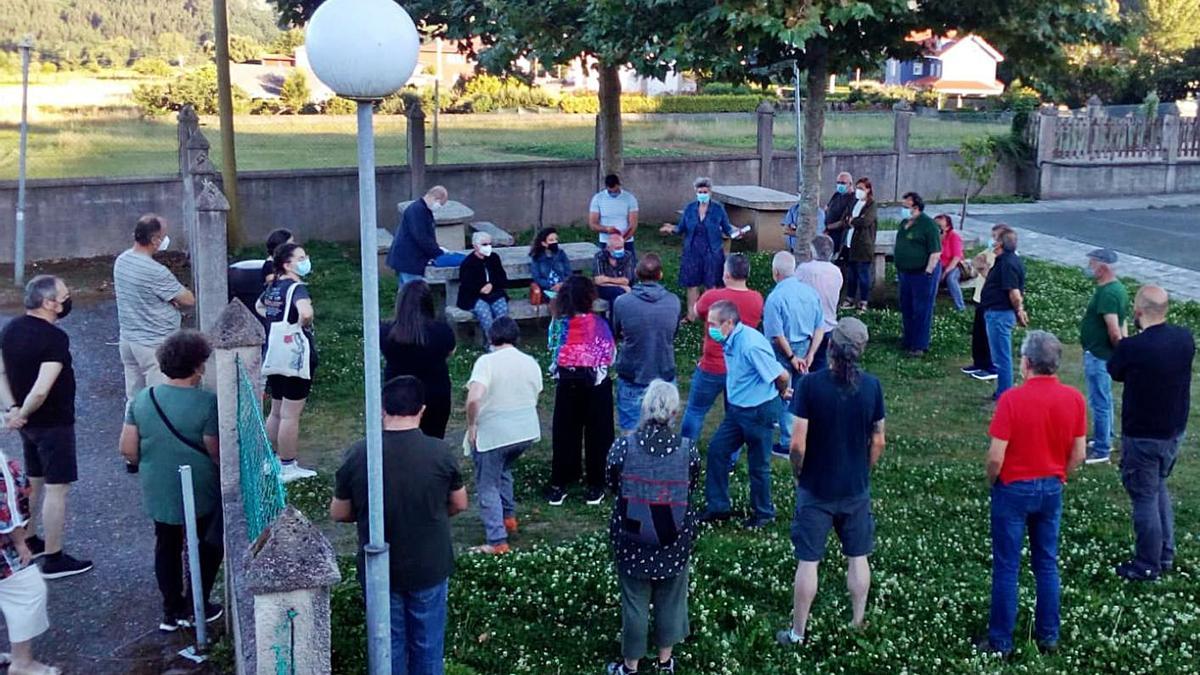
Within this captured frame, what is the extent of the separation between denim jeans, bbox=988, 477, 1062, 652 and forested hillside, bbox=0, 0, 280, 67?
58327 millimetres

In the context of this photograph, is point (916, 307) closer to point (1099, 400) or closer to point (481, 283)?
point (1099, 400)

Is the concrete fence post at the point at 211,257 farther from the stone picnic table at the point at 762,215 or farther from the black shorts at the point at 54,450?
the stone picnic table at the point at 762,215

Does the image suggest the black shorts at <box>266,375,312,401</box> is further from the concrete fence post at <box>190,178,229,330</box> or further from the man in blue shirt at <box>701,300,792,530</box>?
the man in blue shirt at <box>701,300,792,530</box>

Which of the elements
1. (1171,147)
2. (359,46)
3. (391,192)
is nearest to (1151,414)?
(359,46)

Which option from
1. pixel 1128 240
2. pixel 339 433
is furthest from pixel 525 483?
pixel 1128 240

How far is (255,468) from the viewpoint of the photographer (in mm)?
5285

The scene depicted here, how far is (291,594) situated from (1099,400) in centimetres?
727

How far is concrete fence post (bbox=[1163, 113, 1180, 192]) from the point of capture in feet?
85.0

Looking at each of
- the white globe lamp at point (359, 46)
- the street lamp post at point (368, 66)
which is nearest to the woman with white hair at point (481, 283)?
the street lamp post at point (368, 66)

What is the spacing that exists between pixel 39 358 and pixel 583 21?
8884 mm

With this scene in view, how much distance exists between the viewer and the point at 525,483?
8.89 m

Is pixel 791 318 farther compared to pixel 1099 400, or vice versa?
pixel 1099 400

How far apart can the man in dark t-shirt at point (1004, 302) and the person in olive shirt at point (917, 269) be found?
1533mm

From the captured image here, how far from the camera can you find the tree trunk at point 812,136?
518 inches
